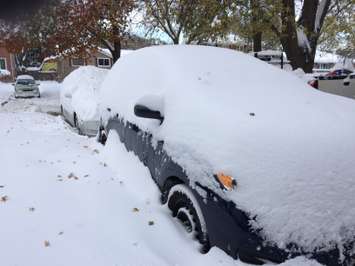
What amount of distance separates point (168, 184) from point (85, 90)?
5.94m

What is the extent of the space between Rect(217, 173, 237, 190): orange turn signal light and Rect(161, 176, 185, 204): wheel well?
1.93 feet

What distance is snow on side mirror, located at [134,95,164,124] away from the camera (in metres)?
Result: 3.31

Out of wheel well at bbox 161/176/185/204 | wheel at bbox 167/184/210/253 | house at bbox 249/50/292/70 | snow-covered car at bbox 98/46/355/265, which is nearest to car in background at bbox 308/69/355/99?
house at bbox 249/50/292/70

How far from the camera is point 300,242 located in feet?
7.37

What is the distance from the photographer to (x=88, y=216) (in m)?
3.19

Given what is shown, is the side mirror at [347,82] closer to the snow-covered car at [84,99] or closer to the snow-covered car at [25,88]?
the snow-covered car at [84,99]

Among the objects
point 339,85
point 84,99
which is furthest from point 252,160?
A: point 339,85

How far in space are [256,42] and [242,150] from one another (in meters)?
15.2

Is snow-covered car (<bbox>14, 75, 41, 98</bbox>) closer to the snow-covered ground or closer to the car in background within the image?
the car in background

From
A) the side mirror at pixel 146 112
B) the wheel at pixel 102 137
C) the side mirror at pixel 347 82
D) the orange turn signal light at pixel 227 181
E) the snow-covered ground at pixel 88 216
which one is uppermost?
the side mirror at pixel 146 112

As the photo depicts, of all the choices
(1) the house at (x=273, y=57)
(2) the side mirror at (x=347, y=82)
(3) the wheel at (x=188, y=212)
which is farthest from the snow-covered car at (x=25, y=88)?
(3) the wheel at (x=188, y=212)

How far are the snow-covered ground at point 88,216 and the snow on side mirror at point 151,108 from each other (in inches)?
28.7

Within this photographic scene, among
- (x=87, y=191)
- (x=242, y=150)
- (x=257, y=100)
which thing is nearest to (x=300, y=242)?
(x=242, y=150)

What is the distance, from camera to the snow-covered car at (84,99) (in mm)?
7438
